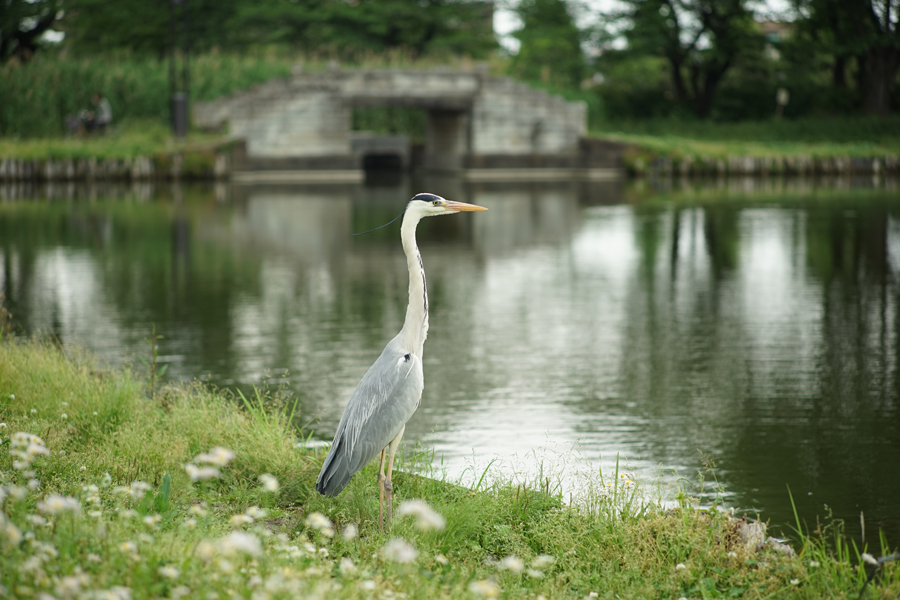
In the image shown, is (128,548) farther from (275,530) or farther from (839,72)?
(839,72)

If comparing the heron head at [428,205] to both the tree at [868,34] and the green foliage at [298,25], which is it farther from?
the tree at [868,34]

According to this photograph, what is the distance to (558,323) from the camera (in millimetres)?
12906

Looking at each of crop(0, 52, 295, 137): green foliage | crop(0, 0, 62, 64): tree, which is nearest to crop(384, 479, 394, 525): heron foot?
crop(0, 52, 295, 137): green foliage

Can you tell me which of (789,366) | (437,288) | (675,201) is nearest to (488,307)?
(437,288)

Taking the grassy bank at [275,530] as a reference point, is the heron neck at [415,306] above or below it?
above

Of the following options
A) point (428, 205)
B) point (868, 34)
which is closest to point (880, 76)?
point (868, 34)

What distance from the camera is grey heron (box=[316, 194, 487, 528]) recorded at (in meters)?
5.58

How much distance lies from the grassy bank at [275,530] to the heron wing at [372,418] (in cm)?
27

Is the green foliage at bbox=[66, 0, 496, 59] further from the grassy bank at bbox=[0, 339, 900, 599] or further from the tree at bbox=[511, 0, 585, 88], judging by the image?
the grassy bank at bbox=[0, 339, 900, 599]

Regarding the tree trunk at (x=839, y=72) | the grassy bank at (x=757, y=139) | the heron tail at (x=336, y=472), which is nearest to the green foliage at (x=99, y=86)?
the grassy bank at (x=757, y=139)

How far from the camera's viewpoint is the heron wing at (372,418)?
557cm

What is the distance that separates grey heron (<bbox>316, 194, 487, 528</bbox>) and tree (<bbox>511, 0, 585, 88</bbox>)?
4612 centimetres

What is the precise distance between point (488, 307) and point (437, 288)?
1.59 meters

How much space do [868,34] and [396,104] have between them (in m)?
23.1
